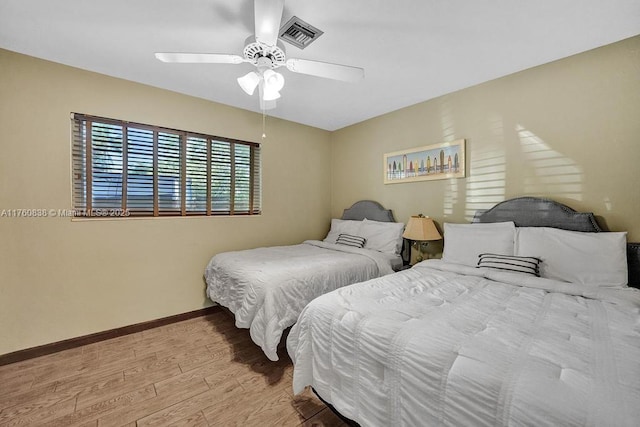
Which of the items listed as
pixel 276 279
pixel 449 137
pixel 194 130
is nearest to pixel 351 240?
pixel 276 279

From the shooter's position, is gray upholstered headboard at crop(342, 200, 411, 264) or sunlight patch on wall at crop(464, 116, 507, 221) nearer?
sunlight patch on wall at crop(464, 116, 507, 221)

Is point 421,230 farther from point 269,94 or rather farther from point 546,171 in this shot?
point 269,94

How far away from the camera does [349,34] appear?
1941mm

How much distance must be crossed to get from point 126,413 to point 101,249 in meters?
1.55

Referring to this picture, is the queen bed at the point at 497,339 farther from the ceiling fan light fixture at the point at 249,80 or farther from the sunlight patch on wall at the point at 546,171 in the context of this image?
the ceiling fan light fixture at the point at 249,80

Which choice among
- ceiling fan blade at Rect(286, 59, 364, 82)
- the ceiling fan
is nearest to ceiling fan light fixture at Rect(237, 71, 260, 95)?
the ceiling fan

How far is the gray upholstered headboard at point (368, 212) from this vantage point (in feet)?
11.5

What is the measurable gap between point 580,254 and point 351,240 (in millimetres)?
2111

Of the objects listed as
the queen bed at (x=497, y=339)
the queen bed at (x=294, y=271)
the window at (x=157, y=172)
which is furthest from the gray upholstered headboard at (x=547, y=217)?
the window at (x=157, y=172)

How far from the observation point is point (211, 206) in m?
3.21

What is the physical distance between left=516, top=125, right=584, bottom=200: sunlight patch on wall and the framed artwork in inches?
21.3

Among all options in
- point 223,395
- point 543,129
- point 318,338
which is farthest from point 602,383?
point 543,129

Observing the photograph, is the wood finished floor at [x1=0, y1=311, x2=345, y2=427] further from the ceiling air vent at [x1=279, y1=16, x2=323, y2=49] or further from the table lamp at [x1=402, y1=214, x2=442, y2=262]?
the ceiling air vent at [x1=279, y1=16, x2=323, y2=49]

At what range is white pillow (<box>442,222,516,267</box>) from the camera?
2260mm
